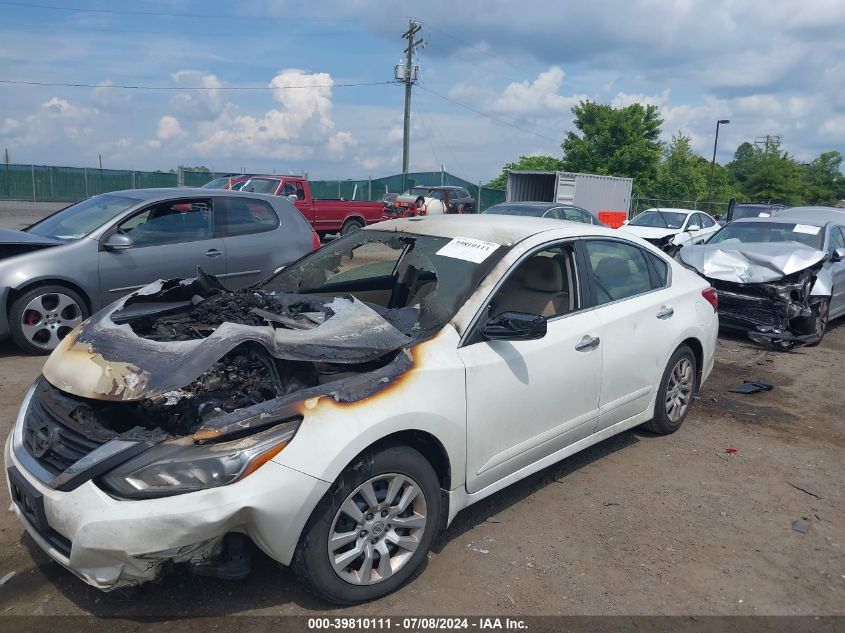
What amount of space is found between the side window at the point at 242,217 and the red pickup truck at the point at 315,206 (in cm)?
870

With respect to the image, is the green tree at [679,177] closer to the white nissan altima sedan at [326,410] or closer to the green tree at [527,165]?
the green tree at [527,165]

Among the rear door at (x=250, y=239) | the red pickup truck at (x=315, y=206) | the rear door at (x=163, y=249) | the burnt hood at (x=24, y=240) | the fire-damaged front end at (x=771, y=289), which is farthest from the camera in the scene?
the red pickup truck at (x=315, y=206)

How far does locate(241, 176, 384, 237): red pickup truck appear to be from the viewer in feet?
55.8

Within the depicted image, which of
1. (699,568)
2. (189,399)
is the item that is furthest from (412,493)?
(699,568)

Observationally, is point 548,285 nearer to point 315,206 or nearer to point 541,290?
point 541,290

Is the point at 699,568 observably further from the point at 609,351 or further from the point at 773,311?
the point at 773,311

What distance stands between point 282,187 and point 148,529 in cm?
1538

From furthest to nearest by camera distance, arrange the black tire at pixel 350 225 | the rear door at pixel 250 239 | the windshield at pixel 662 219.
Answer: the black tire at pixel 350 225
the windshield at pixel 662 219
the rear door at pixel 250 239

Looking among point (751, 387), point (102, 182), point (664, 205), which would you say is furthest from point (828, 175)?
point (751, 387)

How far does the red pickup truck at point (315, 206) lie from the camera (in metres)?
17.0

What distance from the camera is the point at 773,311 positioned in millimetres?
7930

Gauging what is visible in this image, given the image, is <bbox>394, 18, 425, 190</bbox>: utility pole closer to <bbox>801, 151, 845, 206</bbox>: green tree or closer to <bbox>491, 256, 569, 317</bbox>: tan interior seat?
<bbox>491, 256, 569, 317</bbox>: tan interior seat

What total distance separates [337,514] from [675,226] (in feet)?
50.9

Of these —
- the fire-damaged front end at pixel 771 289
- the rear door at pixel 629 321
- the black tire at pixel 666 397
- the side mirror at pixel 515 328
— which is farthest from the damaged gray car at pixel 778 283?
the side mirror at pixel 515 328
